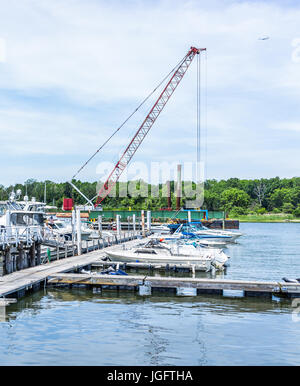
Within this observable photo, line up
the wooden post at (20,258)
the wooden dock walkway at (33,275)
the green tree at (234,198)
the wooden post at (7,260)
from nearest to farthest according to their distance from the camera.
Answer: the wooden dock walkway at (33,275) < the wooden post at (7,260) < the wooden post at (20,258) < the green tree at (234,198)

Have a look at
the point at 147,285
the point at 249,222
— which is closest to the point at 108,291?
the point at 147,285

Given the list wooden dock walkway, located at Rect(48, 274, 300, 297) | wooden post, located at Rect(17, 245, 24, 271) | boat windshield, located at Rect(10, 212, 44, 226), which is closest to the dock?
wooden dock walkway, located at Rect(48, 274, 300, 297)

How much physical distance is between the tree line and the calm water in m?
98.4

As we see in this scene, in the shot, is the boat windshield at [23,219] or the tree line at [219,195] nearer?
the boat windshield at [23,219]

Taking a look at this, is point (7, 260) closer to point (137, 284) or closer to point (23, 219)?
point (137, 284)

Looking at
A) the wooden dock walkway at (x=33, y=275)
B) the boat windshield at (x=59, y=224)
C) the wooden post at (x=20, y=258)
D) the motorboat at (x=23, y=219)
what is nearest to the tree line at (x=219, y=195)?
the boat windshield at (x=59, y=224)

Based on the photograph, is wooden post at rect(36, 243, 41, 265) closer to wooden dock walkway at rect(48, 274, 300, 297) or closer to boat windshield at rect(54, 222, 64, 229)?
wooden dock walkway at rect(48, 274, 300, 297)

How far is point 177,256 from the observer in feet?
109

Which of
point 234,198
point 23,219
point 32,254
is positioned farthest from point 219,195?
point 32,254

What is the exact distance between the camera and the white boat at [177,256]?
32281 mm

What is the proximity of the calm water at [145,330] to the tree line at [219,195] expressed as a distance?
98.4m

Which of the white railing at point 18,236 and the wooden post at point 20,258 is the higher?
the white railing at point 18,236

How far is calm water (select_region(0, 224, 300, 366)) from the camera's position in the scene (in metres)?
14.2

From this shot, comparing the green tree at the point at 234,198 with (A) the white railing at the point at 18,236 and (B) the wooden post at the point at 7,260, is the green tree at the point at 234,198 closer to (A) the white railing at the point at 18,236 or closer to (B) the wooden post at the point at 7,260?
(A) the white railing at the point at 18,236
